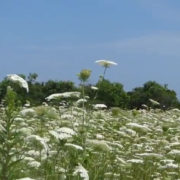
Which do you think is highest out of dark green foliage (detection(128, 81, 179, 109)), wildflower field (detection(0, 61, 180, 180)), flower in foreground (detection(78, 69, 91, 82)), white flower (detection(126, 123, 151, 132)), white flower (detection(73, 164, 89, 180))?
dark green foliage (detection(128, 81, 179, 109))

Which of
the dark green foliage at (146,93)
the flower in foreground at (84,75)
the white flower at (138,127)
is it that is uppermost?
the dark green foliage at (146,93)

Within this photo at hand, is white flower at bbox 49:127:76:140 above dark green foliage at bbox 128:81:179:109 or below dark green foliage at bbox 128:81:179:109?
below

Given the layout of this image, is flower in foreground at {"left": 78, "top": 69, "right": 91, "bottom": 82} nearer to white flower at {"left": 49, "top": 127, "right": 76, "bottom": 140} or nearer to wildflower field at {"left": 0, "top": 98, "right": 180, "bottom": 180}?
wildflower field at {"left": 0, "top": 98, "right": 180, "bottom": 180}

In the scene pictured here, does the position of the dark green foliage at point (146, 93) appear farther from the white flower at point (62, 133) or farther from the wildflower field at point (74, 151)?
the white flower at point (62, 133)

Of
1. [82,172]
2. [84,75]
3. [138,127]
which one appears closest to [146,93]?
[138,127]

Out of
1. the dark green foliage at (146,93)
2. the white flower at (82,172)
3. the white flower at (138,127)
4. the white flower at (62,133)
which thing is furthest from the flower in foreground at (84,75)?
the dark green foliage at (146,93)

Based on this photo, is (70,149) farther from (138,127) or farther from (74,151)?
(138,127)

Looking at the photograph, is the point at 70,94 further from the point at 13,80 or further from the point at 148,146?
the point at 148,146

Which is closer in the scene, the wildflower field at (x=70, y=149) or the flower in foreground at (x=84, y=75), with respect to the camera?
the wildflower field at (x=70, y=149)

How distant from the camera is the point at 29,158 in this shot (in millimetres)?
6215

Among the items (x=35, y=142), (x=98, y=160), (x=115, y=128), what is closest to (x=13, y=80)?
(x=35, y=142)

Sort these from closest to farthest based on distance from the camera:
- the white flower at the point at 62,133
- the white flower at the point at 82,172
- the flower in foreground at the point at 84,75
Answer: the white flower at the point at 82,172 → the white flower at the point at 62,133 → the flower in foreground at the point at 84,75

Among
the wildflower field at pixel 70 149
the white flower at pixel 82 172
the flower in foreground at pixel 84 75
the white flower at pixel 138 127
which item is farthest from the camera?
the white flower at pixel 138 127

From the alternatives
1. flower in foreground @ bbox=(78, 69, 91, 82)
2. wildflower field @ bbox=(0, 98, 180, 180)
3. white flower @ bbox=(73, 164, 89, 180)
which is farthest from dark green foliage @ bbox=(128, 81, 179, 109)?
white flower @ bbox=(73, 164, 89, 180)
